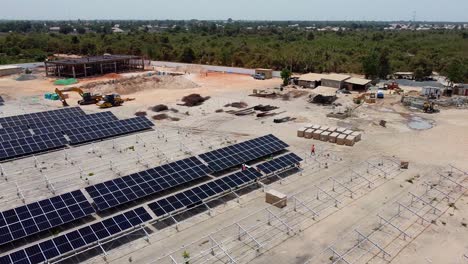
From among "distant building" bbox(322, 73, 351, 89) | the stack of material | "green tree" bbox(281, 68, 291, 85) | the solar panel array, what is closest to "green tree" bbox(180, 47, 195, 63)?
"green tree" bbox(281, 68, 291, 85)

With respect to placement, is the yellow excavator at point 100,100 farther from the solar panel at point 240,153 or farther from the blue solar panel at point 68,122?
the solar panel at point 240,153

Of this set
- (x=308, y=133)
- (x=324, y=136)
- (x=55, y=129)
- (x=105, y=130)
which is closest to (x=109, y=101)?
(x=55, y=129)

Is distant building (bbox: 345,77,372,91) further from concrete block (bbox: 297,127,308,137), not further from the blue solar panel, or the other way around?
the blue solar panel

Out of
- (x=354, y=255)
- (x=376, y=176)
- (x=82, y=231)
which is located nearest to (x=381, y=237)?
(x=354, y=255)

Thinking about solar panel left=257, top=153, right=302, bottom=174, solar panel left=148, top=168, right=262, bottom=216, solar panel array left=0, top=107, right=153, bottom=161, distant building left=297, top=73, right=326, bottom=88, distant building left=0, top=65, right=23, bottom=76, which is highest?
distant building left=297, top=73, right=326, bottom=88

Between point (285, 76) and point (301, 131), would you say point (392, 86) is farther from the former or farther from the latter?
point (301, 131)
